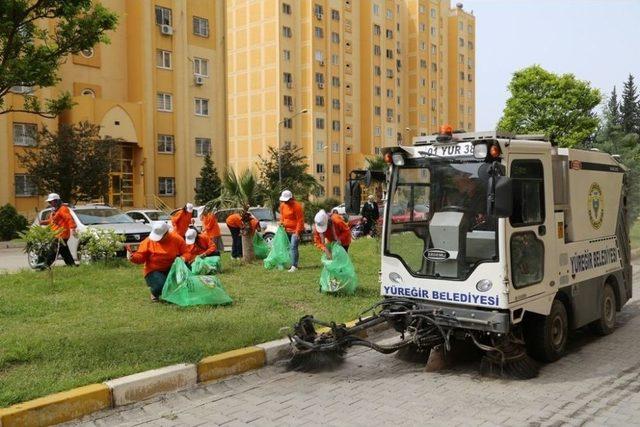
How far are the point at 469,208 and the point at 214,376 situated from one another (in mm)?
3168

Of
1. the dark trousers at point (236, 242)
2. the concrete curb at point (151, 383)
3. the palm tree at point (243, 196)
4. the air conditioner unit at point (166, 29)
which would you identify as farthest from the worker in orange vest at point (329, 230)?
the air conditioner unit at point (166, 29)

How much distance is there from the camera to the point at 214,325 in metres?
7.36

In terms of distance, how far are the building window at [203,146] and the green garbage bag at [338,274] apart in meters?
33.3

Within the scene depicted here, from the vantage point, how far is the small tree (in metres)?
37.6

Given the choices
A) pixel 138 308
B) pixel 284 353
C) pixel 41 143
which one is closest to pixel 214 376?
pixel 284 353

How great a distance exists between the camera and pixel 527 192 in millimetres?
6094

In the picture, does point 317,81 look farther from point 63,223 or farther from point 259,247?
point 63,223

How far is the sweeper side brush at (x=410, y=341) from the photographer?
19.4 ft

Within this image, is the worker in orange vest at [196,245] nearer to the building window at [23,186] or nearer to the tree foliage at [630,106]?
the building window at [23,186]

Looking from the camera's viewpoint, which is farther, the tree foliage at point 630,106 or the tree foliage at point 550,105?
the tree foliage at point 630,106

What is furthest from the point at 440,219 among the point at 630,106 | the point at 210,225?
the point at 630,106

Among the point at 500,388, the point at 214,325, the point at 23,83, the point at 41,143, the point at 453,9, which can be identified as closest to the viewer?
the point at 500,388

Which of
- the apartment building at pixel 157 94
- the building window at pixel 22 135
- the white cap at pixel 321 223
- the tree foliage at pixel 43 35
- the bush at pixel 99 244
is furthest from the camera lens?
A: the apartment building at pixel 157 94

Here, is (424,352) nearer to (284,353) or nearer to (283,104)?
(284,353)
